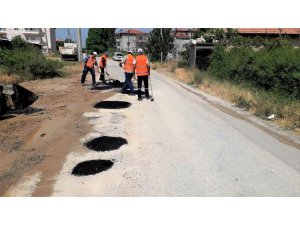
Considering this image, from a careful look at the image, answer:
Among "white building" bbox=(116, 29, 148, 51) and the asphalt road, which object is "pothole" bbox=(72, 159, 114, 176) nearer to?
the asphalt road

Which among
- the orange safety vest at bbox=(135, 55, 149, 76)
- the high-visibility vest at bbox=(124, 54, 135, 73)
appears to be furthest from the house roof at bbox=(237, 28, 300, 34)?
the orange safety vest at bbox=(135, 55, 149, 76)

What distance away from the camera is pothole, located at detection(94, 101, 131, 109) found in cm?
1021

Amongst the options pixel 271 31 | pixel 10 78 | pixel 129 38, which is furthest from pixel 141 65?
pixel 129 38

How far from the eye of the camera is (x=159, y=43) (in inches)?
1764

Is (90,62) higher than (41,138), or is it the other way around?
(90,62)

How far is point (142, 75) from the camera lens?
1138cm

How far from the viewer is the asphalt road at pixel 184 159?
15.6ft

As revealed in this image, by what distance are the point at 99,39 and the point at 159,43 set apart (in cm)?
4816

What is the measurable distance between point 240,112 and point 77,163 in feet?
22.0

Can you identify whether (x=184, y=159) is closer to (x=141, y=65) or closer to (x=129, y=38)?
(x=141, y=65)

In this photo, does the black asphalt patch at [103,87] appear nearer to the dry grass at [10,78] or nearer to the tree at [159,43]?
the dry grass at [10,78]

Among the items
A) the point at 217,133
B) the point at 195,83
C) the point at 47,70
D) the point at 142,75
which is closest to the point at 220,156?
the point at 217,133

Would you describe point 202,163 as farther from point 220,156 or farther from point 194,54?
point 194,54

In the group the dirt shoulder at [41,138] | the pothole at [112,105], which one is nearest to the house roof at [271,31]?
the pothole at [112,105]
